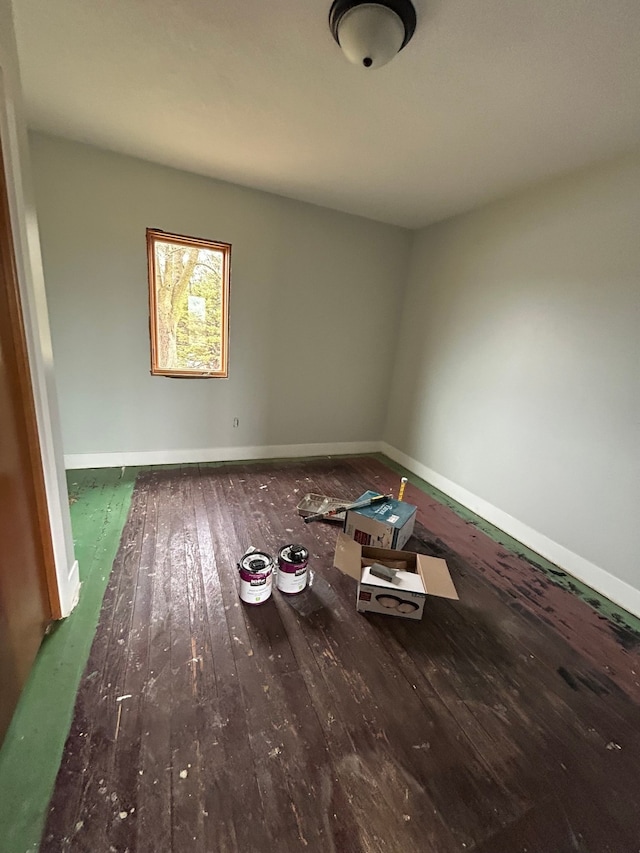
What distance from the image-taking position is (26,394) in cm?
129

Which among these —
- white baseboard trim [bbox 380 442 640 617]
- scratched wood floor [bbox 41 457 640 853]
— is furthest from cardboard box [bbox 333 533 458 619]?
white baseboard trim [bbox 380 442 640 617]

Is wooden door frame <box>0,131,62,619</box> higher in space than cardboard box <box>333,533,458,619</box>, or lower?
higher

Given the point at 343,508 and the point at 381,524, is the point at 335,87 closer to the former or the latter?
the point at 381,524

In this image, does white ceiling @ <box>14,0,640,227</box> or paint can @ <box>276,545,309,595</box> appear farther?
paint can @ <box>276,545,309,595</box>

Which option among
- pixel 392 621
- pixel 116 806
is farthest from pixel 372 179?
pixel 116 806

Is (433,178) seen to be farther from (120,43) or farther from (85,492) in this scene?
(85,492)

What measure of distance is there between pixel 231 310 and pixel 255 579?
237 centimetres

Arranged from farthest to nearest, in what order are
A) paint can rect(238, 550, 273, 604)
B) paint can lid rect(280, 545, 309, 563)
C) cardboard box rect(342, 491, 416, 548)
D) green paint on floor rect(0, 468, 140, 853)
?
1. cardboard box rect(342, 491, 416, 548)
2. paint can lid rect(280, 545, 309, 563)
3. paint can rect(238, 550, 273, 604)
4. green paint on floor rect(0, 468, 140, 853)

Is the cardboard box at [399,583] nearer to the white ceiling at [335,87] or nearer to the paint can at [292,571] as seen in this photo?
the paint can at [292,571]

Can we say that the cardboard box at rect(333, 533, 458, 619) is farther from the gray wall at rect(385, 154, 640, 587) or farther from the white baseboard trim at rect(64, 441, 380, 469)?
the white baseboard trim at rect(64, 441, 380, 469)

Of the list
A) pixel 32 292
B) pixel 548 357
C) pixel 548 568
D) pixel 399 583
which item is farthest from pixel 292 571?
pixel 548 357

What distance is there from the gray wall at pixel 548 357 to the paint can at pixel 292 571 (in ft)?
5.86

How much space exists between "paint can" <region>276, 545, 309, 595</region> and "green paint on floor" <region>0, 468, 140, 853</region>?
0.87 meters

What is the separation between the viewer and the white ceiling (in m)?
1.30
